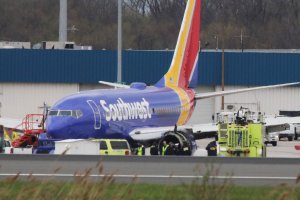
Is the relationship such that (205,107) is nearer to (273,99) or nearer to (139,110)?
(273,99)

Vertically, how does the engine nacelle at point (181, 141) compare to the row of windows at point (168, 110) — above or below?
Answer: below

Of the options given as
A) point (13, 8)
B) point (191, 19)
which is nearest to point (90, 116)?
point (191, 19)

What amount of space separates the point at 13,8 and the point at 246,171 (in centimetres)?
8120

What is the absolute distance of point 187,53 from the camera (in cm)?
5622

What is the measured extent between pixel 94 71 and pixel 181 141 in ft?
107

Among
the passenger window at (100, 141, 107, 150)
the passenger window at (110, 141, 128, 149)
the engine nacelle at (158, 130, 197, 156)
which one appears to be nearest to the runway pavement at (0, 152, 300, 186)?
the passenger window at (100, 141, 107, 150)

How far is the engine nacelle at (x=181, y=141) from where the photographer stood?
142 ft

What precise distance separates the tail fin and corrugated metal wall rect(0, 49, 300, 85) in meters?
18.7

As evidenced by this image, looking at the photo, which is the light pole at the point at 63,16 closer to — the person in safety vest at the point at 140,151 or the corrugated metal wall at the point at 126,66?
the corrugated metal wall at the point at 126,66

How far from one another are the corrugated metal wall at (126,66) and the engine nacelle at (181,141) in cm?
3033

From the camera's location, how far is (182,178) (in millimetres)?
23344

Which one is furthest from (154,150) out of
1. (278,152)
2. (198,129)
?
(278,152)

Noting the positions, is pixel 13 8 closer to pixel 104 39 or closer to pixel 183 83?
pixel 104 39

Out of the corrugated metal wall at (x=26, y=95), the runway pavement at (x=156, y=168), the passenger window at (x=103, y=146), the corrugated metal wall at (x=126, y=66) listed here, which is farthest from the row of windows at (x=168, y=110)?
the corrugated metal wall at (x=26, y=95)
